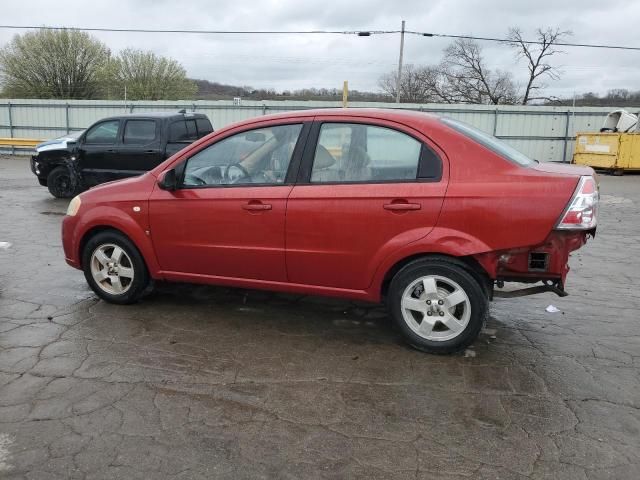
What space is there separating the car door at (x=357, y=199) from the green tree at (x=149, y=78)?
3930 centimetres

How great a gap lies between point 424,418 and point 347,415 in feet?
1.43

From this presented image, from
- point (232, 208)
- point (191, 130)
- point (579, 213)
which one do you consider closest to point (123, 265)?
point (232, 208)

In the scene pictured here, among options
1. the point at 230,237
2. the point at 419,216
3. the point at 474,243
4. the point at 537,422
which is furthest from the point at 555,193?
the point at 230,237

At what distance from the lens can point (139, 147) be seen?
→ 33.4ft

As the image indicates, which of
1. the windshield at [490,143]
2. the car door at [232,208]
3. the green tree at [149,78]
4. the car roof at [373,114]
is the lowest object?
the car door at [232,208]

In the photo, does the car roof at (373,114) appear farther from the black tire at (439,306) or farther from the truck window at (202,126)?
the truck window at (202,126)

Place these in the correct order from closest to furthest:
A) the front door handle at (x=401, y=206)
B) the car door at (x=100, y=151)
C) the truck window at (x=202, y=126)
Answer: the front door handle at (x=401, y=206) → the car door at (x=100, y=151) → the truck window at (x=202, y=126)

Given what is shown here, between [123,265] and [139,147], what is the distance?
5.88 m

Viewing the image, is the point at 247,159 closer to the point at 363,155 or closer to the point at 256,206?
the point at 256,206

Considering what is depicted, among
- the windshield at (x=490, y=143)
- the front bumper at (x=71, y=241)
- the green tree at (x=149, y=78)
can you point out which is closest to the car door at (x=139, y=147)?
the front bumper at (x=71, y=241)

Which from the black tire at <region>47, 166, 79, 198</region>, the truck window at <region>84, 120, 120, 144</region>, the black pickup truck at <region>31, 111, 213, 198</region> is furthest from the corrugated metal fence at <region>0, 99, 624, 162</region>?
the truck window at <region>84, 120, 120, 144</region>

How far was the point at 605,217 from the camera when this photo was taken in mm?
10266

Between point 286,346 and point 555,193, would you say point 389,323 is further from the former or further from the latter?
point 555,193

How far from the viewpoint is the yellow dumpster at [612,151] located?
1906 cm
